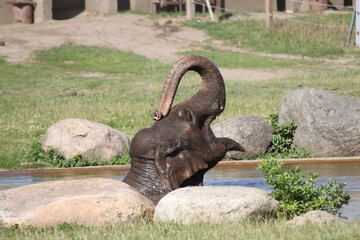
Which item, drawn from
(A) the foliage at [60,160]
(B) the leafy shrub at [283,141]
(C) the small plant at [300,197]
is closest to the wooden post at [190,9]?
(B) the leafy shrub at [283,141]

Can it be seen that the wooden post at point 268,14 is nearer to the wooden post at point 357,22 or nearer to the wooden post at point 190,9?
the wooden post at point 357,22

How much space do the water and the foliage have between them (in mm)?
526

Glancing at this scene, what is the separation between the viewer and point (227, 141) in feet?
Answer: 26.1

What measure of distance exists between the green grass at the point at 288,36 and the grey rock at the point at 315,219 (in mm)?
23273

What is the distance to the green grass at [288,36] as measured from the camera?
96.8 ft

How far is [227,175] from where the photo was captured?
32.1ft

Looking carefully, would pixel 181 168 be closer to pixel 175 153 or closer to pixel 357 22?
pixel 175 153

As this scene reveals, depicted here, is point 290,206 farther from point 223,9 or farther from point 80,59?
point 223,9

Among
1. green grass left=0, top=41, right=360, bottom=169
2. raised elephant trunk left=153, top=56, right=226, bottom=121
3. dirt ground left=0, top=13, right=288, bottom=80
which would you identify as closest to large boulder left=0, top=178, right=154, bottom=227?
raised elephant trunk left=153, top=56, right=226, bottom=121

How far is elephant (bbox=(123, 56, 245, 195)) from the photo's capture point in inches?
292

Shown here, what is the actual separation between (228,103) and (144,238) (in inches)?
463

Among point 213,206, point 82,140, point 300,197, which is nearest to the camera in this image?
point 213,206

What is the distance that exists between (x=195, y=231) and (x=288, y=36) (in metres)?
26.6

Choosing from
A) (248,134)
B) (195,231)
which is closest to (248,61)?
(248,134)
